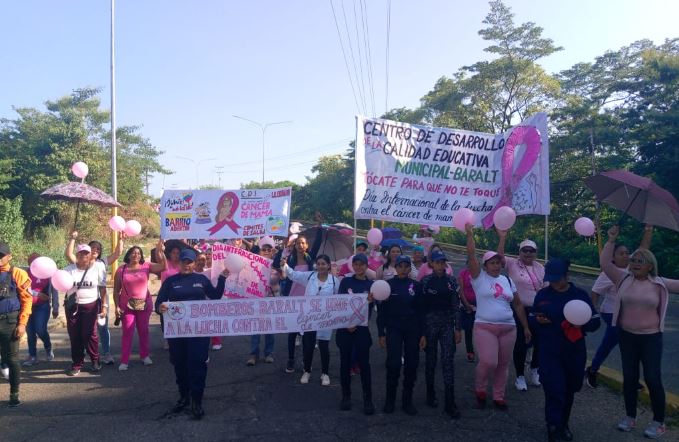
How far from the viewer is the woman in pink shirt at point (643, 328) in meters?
4.90

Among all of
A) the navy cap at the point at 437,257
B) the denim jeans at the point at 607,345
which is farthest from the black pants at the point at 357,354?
the denim jeans at the point at 607,345

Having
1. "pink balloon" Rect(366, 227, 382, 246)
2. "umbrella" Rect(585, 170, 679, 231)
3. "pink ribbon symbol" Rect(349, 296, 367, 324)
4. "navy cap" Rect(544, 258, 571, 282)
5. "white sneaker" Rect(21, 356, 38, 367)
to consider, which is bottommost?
"white sneaker" Rect(21, 356, 38, 367)

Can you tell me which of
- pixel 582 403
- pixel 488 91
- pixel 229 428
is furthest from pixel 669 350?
pixel 488 91

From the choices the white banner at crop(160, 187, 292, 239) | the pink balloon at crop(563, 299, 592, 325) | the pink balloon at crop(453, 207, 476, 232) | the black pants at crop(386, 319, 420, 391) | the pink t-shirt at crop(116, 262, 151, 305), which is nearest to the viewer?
the pink balloon at crop(563, 299, 592, 325)

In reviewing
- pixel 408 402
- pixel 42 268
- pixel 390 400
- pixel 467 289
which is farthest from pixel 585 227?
pixel 42 268

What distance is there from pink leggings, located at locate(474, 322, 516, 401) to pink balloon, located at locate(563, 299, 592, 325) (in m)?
1.02

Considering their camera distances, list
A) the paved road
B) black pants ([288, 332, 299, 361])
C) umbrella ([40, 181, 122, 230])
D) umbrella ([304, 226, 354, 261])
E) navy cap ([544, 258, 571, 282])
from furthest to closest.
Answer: umbrella ([304, 226, 354, 261])
umbrella ([40, 181, 122, 230])
black pants ([288, 332, 299, 361])
the paved road
navy cap ([544, 258, 571, 282])

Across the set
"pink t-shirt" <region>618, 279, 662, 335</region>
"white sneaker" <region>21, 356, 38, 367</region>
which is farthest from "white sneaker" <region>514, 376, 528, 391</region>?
"white sneaker" <region>21, 356, 38, 367</region>

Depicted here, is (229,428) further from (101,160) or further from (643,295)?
(101,160)

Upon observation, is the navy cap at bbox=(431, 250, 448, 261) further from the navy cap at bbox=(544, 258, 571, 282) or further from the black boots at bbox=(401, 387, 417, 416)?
the black boots at bbox=(401, 387, 417, 416)

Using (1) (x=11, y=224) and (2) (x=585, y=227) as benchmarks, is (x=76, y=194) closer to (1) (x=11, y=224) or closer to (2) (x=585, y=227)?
(2) (x=585, y=227)

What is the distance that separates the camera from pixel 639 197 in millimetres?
5590

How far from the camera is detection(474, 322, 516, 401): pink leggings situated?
5527 mm

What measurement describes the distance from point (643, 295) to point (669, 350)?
448cm
